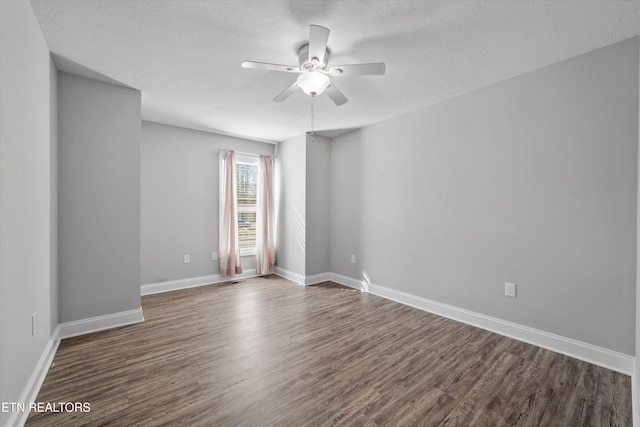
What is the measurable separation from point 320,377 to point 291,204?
10.5 ft

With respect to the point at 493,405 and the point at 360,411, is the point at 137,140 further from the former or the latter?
the point at 493,405

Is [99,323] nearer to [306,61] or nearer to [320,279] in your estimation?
[320,279]

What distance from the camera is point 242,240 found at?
16.3 feet

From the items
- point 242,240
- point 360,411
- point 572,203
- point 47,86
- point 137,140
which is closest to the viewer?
point 360,411

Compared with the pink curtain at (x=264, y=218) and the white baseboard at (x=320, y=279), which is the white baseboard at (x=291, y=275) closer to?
the white baseboard at (x=320, y=279)

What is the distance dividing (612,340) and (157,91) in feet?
15.3

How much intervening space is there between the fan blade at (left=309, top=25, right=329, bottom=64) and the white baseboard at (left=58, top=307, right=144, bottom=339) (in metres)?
3.03

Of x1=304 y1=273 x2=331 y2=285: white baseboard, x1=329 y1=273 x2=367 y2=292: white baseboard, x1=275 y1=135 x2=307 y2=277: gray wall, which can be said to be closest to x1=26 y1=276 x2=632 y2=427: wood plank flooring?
x1=329 y1=273 x2=367 y2=292: white baseboard

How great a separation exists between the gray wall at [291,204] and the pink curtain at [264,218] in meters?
0.16

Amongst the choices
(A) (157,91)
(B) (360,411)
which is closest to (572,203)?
(B) (360,411)

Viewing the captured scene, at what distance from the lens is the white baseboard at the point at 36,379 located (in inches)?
59.9

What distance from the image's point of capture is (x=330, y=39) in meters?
2.07

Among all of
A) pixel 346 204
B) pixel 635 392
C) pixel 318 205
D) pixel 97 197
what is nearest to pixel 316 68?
pixel 97 197

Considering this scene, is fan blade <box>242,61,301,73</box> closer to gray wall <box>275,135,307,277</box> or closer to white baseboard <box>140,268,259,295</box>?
gray wall <box>275,135,307,277</box>
